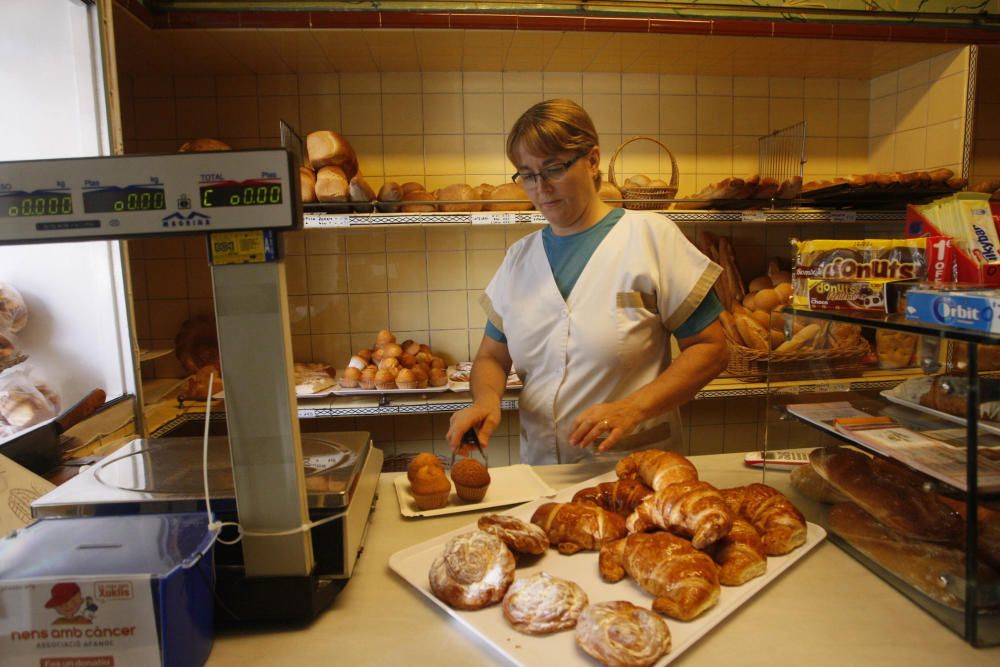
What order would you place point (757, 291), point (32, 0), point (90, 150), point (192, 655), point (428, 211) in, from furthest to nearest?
point (757, 291) → point (428, 211) → point (90, 150) → point (32, 0) → point (192, 655)

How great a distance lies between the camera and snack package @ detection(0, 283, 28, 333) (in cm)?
157

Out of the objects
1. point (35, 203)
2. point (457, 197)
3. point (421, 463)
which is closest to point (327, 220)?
point (457, 197)

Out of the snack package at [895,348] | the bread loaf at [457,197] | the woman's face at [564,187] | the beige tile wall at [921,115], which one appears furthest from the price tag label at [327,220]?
the beige tile wall at [921,115]

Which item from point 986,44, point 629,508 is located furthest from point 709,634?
point 986,44

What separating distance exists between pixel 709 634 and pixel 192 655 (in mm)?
584

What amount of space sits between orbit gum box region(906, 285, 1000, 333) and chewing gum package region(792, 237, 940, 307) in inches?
5.1

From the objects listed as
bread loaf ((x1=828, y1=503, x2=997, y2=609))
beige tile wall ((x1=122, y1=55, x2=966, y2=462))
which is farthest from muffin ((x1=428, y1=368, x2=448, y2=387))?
bread loaf ((x1=828, y1=503, x2=997, y2=609))

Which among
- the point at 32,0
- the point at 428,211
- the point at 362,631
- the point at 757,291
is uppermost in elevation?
the point at 32,0

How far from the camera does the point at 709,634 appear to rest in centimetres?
69

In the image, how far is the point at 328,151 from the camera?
7.88 ft

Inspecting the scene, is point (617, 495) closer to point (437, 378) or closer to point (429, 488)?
point (429, 488)

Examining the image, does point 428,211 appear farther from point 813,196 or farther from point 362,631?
point 362,631

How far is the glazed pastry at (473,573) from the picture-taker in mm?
729

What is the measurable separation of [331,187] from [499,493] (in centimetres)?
164
